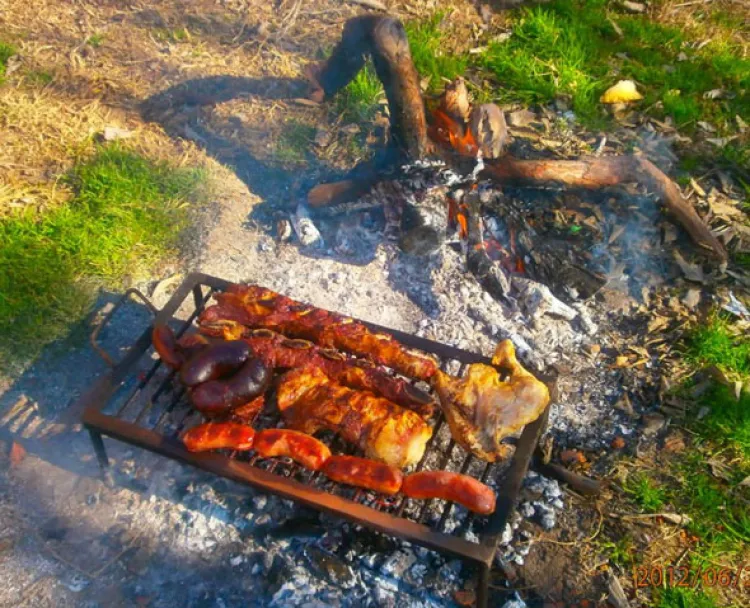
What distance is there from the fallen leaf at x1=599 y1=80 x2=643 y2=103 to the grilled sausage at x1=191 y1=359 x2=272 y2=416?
5.16 m

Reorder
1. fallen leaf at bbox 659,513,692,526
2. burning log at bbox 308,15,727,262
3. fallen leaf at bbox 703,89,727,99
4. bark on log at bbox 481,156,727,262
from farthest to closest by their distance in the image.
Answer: fallen leaf at bbox 703,89,727,99 → bark on log at bbox 481,156,727,262 → burning log at bbox 308,15,727,262 → fallen leaf at bbox 659,513,692,526

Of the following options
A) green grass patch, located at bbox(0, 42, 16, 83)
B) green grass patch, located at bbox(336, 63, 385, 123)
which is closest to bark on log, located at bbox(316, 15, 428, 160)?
green grass patch, located at bbox(336, 63, 385, 123)

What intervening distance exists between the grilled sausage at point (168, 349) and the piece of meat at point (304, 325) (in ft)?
0.72

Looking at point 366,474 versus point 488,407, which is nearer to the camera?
point 366,474

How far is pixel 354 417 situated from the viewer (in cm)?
404

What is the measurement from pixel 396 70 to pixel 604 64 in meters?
3.46

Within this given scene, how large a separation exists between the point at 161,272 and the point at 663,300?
13.8ft

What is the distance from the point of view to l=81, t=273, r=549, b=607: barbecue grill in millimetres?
3654

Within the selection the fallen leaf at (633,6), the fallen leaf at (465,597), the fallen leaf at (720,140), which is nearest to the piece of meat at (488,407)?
the fallen leaf at (465,597)

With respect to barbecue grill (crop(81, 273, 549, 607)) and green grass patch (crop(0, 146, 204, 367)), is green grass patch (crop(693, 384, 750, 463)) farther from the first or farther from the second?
green grass patch (crop(0, 146, 204, 367))

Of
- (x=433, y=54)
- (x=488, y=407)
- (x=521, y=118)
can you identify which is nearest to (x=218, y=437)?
(x=488, y=407)

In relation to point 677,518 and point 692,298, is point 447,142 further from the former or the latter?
point 677,518

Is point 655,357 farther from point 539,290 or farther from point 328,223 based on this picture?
point 328,223

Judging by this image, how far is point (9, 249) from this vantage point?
5.91m
